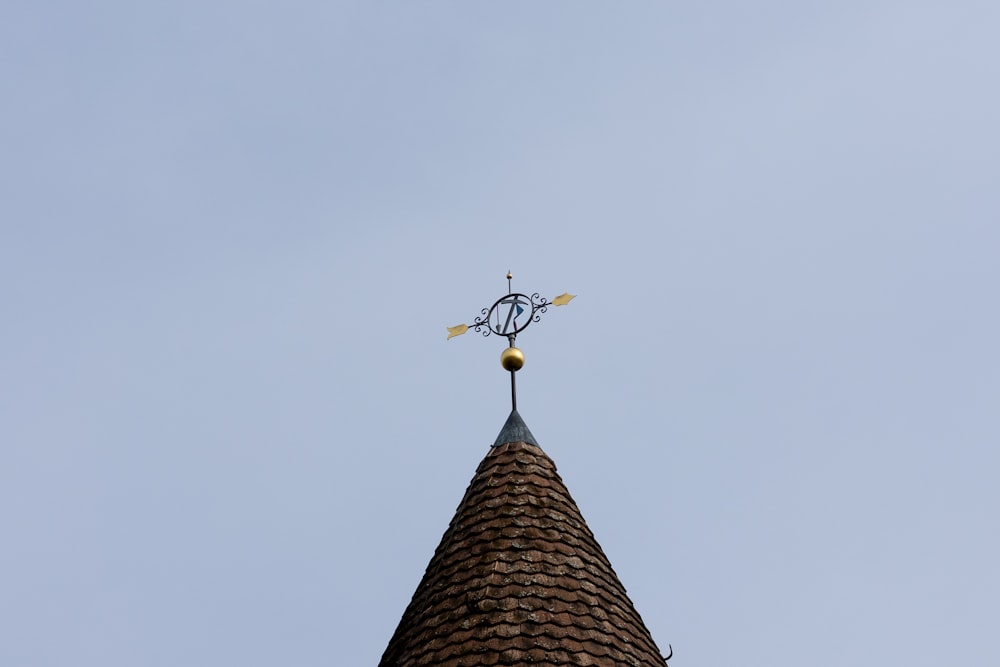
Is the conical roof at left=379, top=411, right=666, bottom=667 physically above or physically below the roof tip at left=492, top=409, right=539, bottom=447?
below

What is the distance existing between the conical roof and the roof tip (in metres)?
0.16

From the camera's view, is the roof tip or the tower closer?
the tower

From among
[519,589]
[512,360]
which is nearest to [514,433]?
[512,360]

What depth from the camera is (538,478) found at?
19031 mm

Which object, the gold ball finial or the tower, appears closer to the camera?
the tower

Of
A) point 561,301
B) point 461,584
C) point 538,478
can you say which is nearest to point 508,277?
point 561,301

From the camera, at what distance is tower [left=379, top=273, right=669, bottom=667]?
1681cm

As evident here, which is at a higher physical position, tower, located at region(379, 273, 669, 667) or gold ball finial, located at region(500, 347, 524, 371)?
gold ball finial, located at region(500, 347, 524, 371)

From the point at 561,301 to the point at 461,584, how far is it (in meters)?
3.61

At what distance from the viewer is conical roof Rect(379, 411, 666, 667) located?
16812 millimetres

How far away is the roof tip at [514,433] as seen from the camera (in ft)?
64.3

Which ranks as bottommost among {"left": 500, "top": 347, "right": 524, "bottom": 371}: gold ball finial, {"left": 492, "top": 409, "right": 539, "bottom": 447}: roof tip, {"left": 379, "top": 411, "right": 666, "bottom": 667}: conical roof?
{"left": 379, "top": 411, "right": 666, "bottom": 667}: conical roof

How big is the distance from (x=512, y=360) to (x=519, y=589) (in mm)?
3250

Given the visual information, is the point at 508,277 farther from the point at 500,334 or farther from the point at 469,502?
the point at 469,502
